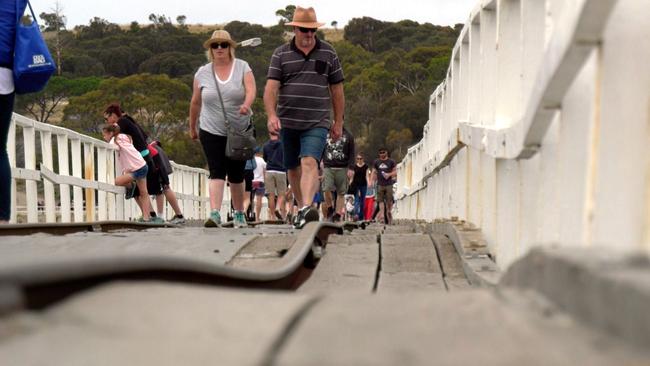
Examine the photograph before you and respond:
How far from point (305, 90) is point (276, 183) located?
9.91 metres

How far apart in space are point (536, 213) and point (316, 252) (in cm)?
181

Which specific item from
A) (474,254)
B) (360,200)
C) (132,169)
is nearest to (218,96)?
(132,169)

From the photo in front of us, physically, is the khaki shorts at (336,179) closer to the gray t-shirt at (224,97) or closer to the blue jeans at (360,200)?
the gray t-shirt at (224,97)

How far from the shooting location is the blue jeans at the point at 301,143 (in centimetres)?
958

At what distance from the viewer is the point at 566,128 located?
12.8ft

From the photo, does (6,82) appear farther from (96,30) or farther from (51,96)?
(96,30)

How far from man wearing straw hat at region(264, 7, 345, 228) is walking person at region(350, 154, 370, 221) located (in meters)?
15.2

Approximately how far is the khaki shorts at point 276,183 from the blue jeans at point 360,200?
6.14 meters

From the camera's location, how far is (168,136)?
258 feet

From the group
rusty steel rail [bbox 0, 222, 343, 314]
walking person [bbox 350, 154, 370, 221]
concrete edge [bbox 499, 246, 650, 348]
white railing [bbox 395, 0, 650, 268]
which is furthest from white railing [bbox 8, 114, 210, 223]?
walking person [bbox 350, 154, 370, 221]

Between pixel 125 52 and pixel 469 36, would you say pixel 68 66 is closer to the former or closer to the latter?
pixel 125 52

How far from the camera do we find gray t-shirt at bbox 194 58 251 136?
33.5ft

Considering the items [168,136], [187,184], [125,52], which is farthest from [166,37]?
[187,184]

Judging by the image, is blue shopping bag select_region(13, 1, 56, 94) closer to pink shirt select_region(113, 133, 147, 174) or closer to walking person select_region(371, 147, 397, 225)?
pink shirt select_region(113, 133, 147, 174)
